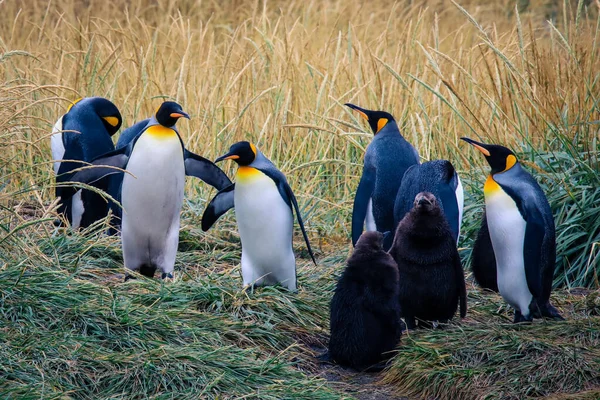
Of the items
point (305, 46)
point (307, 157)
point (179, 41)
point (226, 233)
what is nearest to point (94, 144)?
point (226, 233)

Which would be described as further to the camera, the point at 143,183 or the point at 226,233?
the point at 226,233

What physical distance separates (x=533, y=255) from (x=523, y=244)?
0.08m

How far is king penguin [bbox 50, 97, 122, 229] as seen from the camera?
611 cm

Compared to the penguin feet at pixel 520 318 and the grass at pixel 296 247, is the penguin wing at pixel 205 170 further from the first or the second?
the penguin feet at pixel 520 318

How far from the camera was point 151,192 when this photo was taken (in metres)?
5.02

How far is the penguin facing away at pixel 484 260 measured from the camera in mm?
4962

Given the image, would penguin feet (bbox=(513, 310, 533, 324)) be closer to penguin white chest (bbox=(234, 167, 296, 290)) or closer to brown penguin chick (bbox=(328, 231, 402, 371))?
brown penguin chick (bbox=(328, 231, 402, 371))

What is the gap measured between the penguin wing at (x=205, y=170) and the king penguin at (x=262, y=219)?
1.66 feet

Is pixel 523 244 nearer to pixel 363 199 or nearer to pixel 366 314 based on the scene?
pixel 366 314

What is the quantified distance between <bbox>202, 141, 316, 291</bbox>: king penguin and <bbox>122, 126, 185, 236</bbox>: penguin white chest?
1.44 ft

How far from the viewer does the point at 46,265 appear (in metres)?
4.23

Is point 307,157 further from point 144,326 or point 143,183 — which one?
point 144,326

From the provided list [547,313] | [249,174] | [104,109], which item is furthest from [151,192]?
[547,313]

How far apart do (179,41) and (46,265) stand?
5184mm
